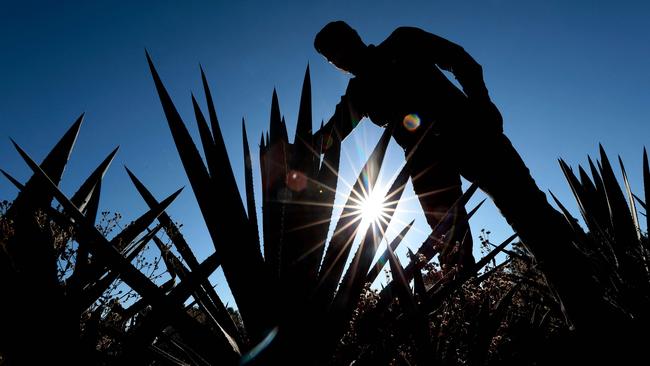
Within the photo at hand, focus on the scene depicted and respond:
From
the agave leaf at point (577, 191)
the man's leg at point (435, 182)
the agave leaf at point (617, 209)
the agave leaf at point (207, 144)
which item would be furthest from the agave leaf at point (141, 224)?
the agave leaf at point (577, 191)

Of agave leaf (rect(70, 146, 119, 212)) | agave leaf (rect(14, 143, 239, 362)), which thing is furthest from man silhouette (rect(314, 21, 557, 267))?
agave leaf (rect(70, 146, 119, 212))

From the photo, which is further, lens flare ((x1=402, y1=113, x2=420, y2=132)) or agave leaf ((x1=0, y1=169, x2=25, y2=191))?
lens flare ((x1=402, y1=113, x2=420, y2=132))

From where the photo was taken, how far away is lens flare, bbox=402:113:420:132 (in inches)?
94.6

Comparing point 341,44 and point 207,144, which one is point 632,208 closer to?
point 341,44

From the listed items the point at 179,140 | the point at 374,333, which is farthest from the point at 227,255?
the point at 374,333

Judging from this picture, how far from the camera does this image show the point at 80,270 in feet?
4.03

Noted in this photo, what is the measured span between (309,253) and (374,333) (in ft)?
1.69

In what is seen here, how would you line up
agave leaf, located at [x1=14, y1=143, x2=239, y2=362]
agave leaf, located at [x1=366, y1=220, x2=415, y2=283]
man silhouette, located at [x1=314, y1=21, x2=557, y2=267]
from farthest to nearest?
1. man silhouette, located at [x1=314, y1=21, x2=557, y2=267]
2. agave leaf, located at [x1=366, y1=220, x2=415, y2=283]
3. agave leaf, located at [x1=14, y1=143, x2=239, y2=362]

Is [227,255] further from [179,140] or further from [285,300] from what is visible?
[179,140]

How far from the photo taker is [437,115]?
7.46 ft

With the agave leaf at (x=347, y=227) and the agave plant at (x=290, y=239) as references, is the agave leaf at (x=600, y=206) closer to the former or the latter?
the agave plant at (x=290, y=239)

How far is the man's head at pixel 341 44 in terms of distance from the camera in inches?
94.2

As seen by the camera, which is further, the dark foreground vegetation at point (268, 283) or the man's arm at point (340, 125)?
the man's arm at point (340, 125)

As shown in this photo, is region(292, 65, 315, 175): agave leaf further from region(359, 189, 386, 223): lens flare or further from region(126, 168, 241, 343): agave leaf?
region(126, 168, 241, 343): agave leaf
